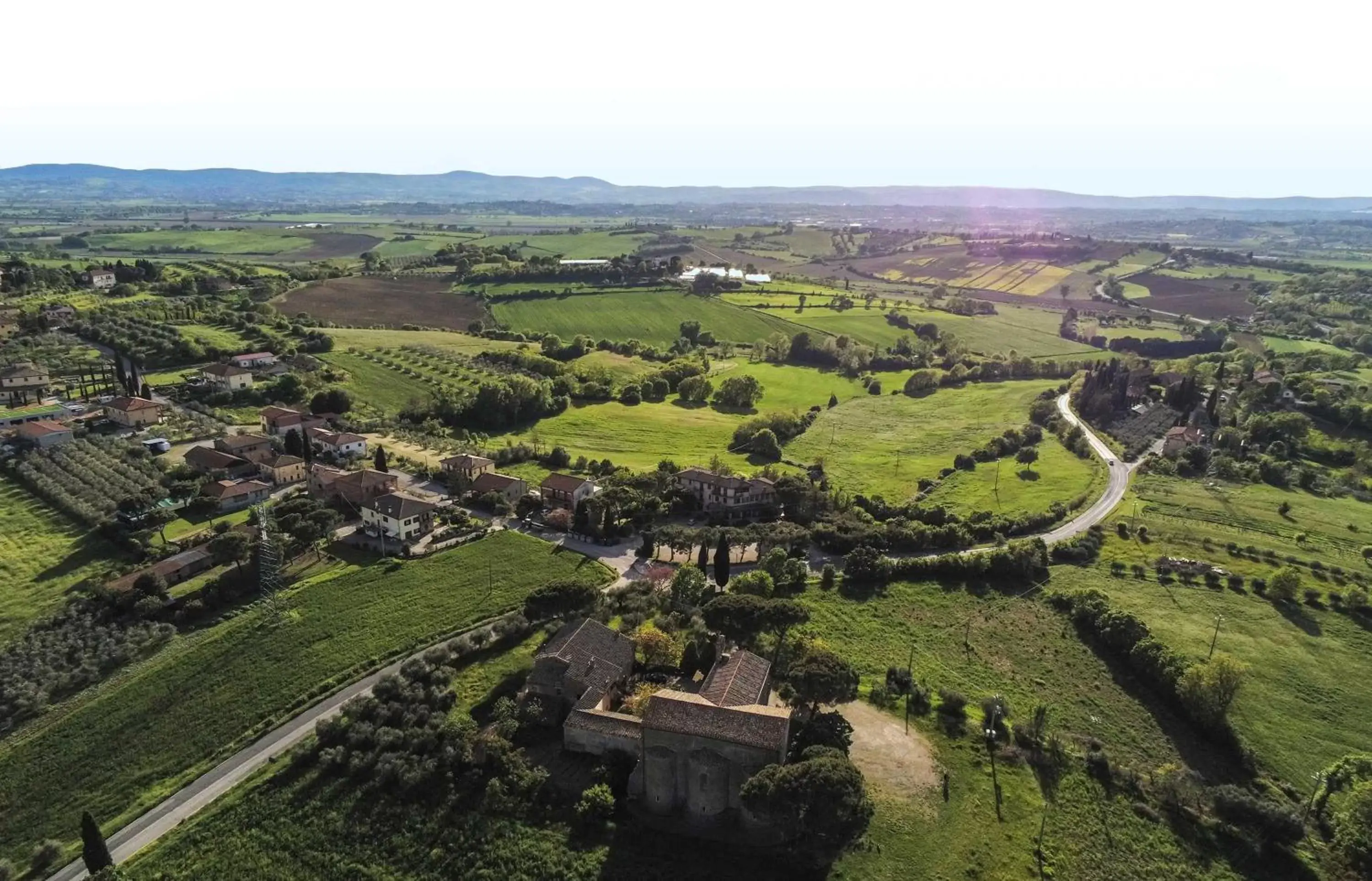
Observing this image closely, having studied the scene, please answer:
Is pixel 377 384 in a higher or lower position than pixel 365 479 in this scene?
higher

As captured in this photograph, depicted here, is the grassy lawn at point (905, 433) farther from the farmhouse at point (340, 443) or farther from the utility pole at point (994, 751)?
the farmhouse at point (340, 443)

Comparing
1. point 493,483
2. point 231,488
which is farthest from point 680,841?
point 231,488

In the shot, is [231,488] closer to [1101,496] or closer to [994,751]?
[994,751]

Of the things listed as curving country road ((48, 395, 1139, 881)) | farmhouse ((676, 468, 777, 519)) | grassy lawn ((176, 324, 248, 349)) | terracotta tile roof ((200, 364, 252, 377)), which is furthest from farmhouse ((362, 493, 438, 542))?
grassy lawn ((176, 324, 248, 349))

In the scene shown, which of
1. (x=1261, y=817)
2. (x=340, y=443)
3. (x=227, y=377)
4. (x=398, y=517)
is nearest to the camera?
(x=1261, y=817)

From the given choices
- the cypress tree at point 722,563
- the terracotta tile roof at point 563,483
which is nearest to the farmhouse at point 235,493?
the terracotta tile roof at point 563,483

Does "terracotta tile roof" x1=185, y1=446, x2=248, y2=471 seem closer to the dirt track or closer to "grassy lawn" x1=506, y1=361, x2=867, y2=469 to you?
"grassy lawn" x1=506, y1=361, x2=867, y2=469
